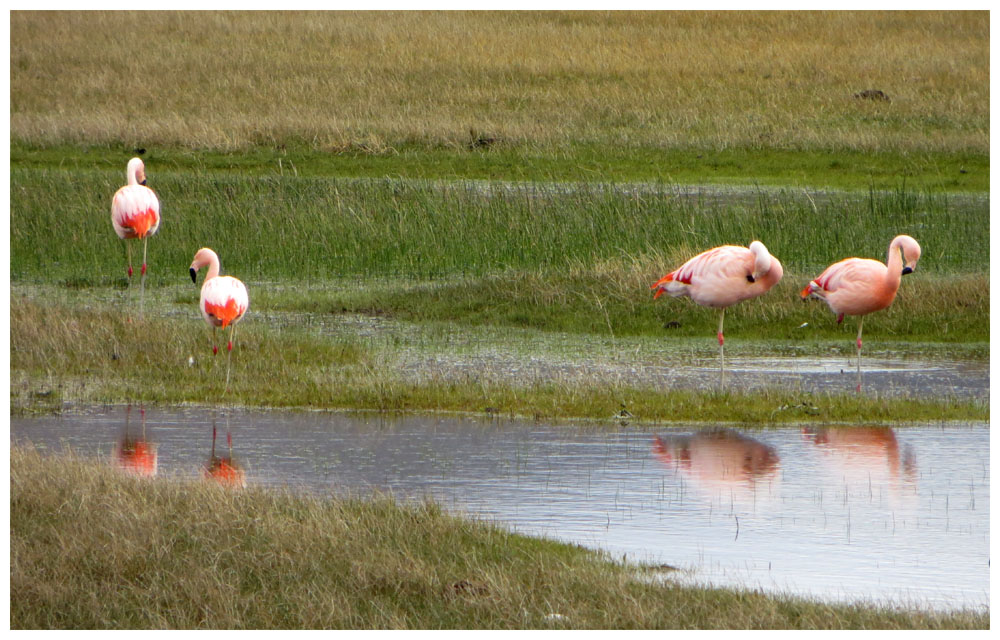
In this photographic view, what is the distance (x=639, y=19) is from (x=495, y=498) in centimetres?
3113

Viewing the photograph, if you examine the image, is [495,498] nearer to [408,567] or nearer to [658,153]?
[408,567]

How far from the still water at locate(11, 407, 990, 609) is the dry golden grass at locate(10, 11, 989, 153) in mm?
17488

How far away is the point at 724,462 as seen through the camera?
891 cm

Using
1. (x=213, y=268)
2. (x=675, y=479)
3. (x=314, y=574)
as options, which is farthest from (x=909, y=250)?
(x=314, y=574)

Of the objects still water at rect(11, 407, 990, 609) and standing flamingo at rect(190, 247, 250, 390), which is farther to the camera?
standing flamingo at rect(190, 247, 250, 390)

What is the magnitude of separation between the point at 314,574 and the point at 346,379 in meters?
5.00

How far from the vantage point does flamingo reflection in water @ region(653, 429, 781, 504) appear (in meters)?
8.26

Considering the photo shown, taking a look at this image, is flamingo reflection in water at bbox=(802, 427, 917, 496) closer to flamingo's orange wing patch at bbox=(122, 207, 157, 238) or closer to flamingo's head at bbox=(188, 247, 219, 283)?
flamingo's head at bbox=(188, 247, 219, 283)

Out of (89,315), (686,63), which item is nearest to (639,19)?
(686,63)

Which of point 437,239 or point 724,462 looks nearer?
point 724,462

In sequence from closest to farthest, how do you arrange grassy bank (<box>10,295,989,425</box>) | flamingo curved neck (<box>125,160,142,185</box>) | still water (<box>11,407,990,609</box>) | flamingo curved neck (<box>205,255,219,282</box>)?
still water (<box>11,407,990,609</box>), grassy bank (<box>10,295,989,425</box>), flamingo curved neck (<box>205,255,219,282</box>), flamingo curved neck (<box>125,160,142,185</box>)

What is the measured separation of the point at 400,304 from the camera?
15461mm

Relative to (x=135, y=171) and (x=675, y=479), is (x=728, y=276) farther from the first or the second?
(x=135, y=171)

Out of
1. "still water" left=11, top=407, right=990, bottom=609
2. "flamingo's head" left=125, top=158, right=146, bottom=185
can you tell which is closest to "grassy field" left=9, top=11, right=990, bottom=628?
"still water" left=11, top=407, right=990, bottom=609
